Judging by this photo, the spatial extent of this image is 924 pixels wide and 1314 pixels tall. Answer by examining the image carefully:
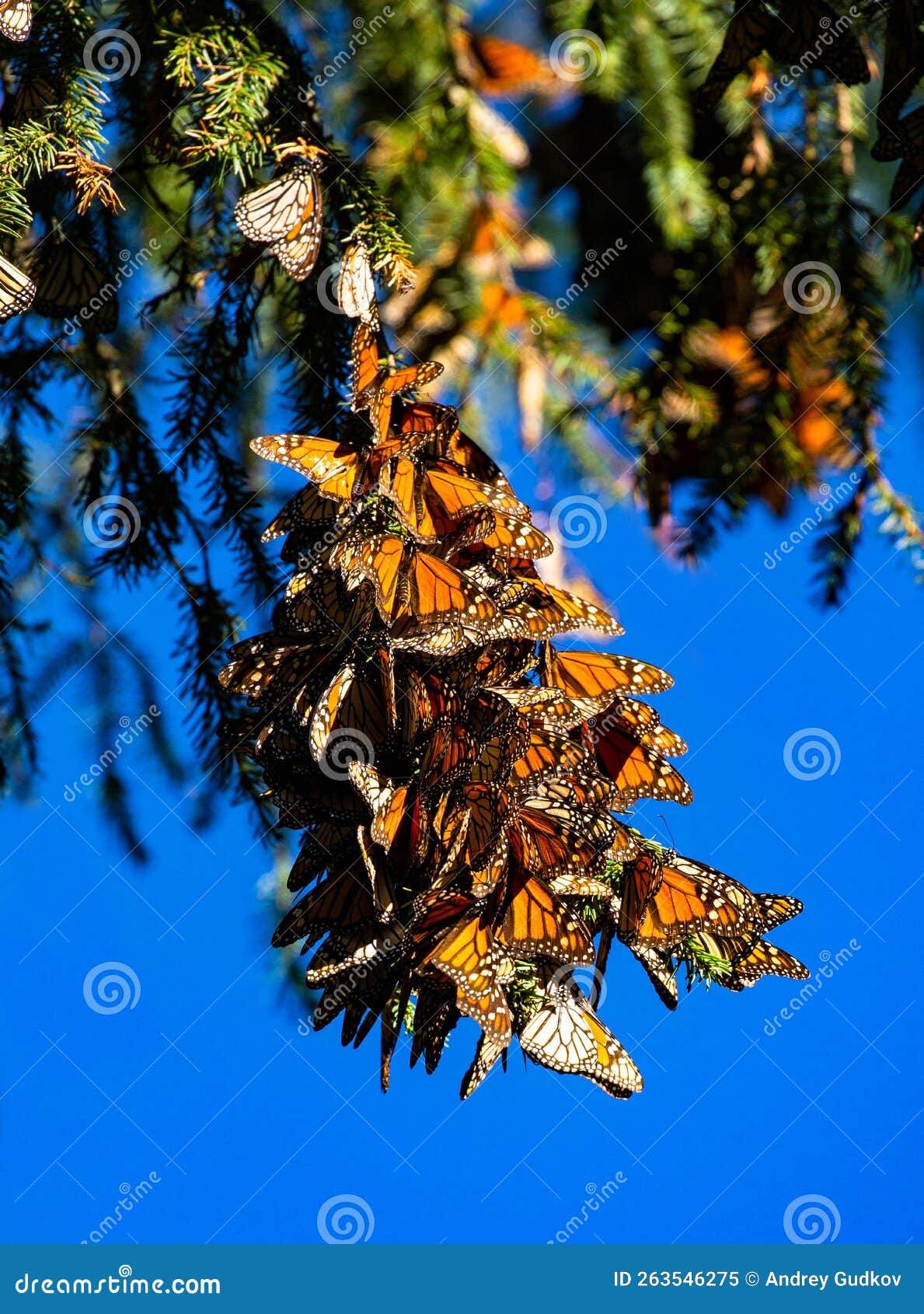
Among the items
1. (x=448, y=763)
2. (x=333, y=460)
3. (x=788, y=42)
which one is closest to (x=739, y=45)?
(x=788, y=42)

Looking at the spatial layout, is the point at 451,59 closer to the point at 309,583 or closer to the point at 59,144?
the point at 59,144

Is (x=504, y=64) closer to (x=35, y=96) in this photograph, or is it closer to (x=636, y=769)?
(x=35, y=96)

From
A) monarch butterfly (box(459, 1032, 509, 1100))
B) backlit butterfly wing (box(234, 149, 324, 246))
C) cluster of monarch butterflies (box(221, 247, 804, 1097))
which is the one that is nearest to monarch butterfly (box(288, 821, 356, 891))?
cluster of monarch butterflies (box(221, 247, 804, 1097))

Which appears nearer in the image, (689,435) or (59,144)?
(59,144)

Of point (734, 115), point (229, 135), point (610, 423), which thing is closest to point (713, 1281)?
point (610, 423)

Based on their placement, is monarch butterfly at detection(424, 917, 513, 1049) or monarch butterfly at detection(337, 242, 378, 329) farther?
monarch butterfly at detection(337, 242, 378, 329)

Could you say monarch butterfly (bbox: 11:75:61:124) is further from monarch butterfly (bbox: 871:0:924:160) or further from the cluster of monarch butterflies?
monarch butterfly (bbox: 871:0:924:160)
